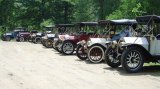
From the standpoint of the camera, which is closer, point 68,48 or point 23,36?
point 68,48

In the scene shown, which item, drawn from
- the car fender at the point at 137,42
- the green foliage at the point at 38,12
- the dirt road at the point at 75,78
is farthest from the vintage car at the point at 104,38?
the green foliage at the point at 38,12

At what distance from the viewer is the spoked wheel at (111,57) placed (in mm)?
14916

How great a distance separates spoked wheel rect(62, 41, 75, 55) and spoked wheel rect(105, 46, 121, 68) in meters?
7.86

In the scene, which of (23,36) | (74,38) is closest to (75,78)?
(74,38)

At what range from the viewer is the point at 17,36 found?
44688 mm

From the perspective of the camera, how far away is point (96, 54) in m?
17.5

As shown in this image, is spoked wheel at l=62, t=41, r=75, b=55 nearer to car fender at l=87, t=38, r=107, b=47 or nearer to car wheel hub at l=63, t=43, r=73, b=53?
car wheel hub at l=63, t=43, r=73, b=53

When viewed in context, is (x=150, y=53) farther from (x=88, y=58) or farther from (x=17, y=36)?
(x=17, y=36)

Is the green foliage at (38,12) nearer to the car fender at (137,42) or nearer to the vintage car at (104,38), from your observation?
the vintage car at (104,38)

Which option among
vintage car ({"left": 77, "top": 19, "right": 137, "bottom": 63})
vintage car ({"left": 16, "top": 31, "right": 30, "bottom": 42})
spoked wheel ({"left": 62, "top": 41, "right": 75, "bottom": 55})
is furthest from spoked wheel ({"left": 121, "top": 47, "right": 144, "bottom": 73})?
vintage car ({"left": 16, "top": 31, "right": 30, "bottom": 42})

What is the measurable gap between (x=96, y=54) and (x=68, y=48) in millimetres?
5698

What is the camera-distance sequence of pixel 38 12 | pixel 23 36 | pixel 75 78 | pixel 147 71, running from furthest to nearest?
pixel 38 12, pixel 23 36, pixel 147 71, pixel 75 78

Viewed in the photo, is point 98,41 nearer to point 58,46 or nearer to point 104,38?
point 104,38

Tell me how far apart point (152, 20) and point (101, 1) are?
5086 centimetres
